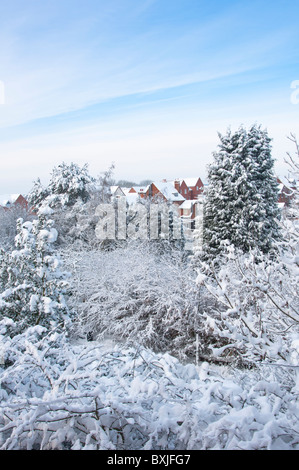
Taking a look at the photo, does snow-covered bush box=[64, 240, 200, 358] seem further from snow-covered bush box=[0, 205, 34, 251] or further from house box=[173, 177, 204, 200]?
house box=[173, 177, 204, 200]

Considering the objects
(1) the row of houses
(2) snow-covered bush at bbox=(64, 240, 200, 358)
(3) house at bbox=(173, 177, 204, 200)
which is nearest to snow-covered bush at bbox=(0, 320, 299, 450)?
(2) snow-covered bush at bbox=(64, 240, 200, 358)

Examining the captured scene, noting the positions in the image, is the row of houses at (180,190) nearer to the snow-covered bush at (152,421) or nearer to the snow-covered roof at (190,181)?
the snow-covered roof at (190,181)

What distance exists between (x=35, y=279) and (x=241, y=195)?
1329cm

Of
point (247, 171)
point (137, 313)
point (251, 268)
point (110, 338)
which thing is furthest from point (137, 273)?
point (247, 171)

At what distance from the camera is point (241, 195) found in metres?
17.5

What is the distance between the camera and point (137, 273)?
10.7m

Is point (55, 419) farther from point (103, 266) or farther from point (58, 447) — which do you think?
point (103, 266)

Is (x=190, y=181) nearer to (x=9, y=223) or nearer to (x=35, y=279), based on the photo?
(x=9, y=223)

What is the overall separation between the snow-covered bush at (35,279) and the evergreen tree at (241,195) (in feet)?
38.4

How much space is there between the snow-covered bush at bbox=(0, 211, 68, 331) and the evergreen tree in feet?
38.4

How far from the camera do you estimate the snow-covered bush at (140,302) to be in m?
9.36

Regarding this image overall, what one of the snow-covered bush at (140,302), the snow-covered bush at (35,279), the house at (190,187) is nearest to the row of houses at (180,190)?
the house at (190,187)

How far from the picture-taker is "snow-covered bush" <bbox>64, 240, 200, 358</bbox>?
9.36 meters
